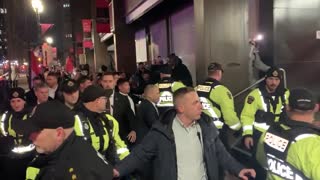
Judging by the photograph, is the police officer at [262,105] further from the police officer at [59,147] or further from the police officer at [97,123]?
the police officer at [59,147]

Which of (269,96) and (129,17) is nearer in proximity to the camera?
(269,96)

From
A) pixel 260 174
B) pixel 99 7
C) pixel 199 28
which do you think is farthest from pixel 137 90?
pixel 99 7

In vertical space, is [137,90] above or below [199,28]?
below

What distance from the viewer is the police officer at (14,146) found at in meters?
5.72

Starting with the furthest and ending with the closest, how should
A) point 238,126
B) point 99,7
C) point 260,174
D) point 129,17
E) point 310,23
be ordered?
point 99,7
point 129,17
point 310,23
point 238,126
point 260,174

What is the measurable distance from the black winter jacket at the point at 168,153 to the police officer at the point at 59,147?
1366 millimetres

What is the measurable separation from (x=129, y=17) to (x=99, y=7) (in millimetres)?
6629

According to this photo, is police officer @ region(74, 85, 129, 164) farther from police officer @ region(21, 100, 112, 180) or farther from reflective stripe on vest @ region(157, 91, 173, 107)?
reflective stripe on vest @ region(157, 91, 173, 107)

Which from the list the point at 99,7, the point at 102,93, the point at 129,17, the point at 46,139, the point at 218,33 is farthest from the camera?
the point at 99,7

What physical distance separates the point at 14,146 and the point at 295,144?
12.8 feet

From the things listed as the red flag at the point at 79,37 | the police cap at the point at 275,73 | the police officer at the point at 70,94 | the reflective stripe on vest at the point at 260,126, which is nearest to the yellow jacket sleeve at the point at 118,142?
the police officer at the point at 70,94

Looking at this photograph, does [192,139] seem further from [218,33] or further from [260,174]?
[218,33]

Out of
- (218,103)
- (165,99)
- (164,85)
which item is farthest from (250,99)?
(164,85)

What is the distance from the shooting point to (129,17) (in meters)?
22.6
